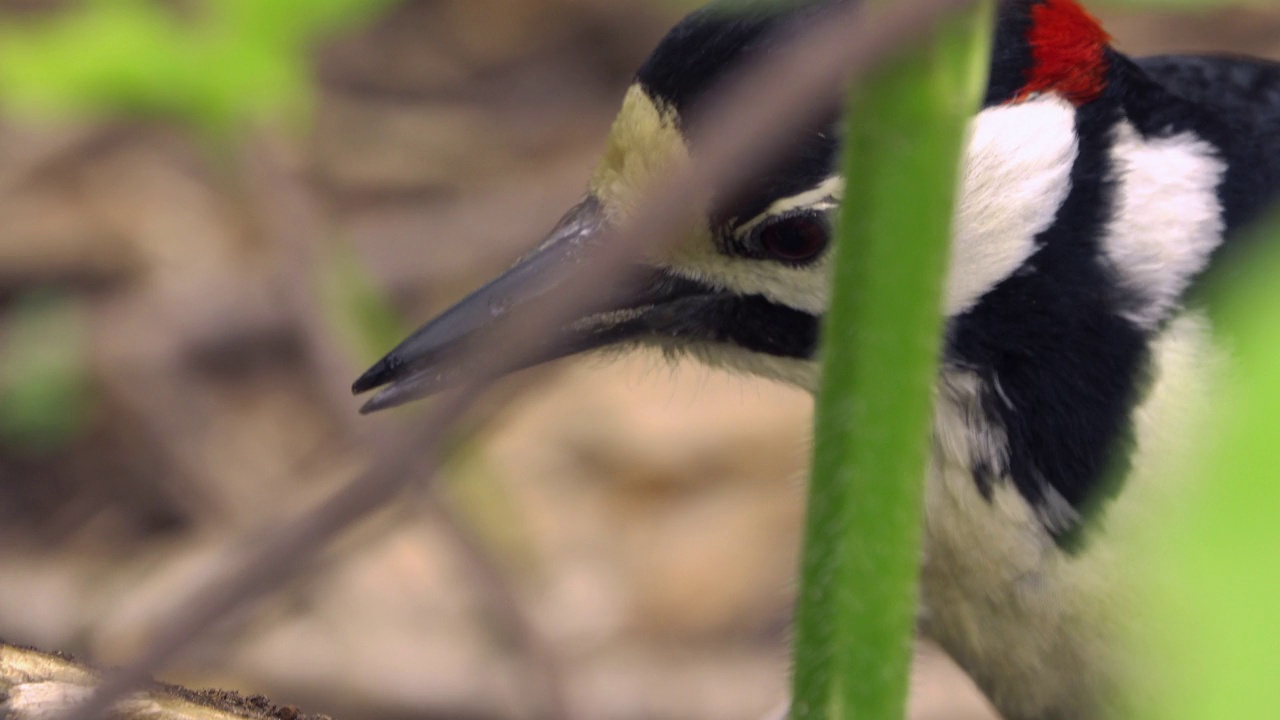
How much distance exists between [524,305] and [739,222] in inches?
6.5

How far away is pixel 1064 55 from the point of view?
1.18 m

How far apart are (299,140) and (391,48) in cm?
38

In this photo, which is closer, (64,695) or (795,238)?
(64,695)

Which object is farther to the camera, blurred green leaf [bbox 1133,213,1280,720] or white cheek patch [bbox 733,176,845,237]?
white cheek patch [bbox 733,176,845,237]

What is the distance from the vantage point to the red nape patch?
3.85 ft

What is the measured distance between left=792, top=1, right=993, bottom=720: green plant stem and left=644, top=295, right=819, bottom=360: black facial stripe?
63 cm

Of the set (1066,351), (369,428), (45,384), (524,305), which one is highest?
(45,384)

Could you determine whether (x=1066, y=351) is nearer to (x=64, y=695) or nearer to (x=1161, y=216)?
(x=1161, y=216)

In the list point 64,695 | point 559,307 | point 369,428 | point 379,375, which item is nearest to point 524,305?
point 379,375

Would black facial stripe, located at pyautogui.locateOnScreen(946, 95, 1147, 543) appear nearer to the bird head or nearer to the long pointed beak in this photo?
the bird head

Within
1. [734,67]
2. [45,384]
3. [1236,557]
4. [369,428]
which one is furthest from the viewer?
[45,384]

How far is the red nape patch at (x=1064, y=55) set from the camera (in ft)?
3.85

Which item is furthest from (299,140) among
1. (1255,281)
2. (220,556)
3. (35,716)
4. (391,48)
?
(1255,281)

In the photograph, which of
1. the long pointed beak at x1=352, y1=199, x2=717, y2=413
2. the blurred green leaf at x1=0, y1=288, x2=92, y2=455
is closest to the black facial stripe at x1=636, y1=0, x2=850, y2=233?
the long pointed beak at x1=352, y1=199, x2=717, y2=413
